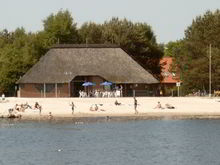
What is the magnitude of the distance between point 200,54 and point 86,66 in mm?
13393

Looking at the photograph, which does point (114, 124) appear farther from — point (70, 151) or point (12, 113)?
point (70, 151)

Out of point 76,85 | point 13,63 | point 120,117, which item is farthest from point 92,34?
point 120,117

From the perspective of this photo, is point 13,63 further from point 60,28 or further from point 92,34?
point 92,34

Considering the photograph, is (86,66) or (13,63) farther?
(13,63)

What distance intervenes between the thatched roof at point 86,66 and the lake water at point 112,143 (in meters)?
24.7

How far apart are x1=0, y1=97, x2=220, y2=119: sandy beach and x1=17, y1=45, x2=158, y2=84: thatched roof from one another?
13091 millimetres

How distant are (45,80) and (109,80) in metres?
7.27

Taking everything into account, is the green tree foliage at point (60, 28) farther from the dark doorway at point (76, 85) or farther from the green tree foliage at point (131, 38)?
the dark doorway at point (76, 85)

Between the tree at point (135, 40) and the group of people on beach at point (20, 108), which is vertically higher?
the tree at point (135, 40)

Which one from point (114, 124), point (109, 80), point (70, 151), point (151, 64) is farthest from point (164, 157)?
point (151, 64)

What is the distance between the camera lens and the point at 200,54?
106125 millimetres

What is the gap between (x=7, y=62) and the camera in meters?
109

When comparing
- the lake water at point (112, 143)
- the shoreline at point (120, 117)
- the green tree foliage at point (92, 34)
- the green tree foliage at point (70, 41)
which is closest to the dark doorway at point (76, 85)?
the green tree foliage at point (70, 41)

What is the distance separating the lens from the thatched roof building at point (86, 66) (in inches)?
4070
